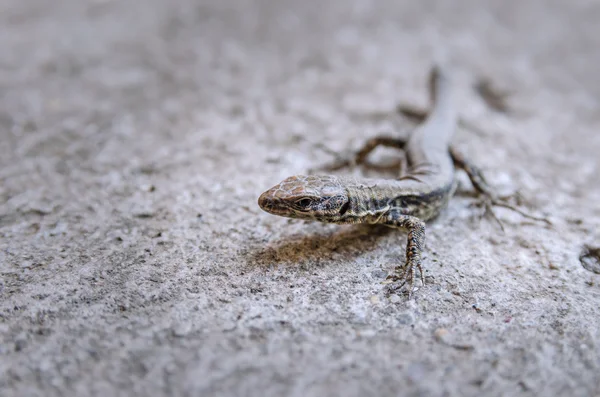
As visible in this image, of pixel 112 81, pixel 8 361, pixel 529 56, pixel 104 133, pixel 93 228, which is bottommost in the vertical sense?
pixel 8 361

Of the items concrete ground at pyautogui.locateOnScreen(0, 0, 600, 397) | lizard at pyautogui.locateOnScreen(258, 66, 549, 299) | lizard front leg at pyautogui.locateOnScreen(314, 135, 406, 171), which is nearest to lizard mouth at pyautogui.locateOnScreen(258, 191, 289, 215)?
lizard at pyautogui.locateOnScreen(258, 66, 549, 299)

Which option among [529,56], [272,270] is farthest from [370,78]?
[272,270]

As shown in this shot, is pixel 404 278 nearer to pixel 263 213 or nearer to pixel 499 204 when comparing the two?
pixel 263 213

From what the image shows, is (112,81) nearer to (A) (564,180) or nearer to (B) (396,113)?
(B) (396,113)

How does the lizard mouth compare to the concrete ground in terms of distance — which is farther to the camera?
the lizard mouth

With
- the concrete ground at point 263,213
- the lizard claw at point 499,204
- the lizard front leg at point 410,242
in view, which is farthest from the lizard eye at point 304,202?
the lizard claw at point 499,204

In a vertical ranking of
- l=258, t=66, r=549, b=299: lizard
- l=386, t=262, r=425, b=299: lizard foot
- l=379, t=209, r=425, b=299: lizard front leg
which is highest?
l=258, t=66, r=549, b=299: lizard

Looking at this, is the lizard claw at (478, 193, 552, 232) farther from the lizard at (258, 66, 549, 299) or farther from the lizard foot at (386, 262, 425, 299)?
the lizard foot at (386, 262, 425, 299)
